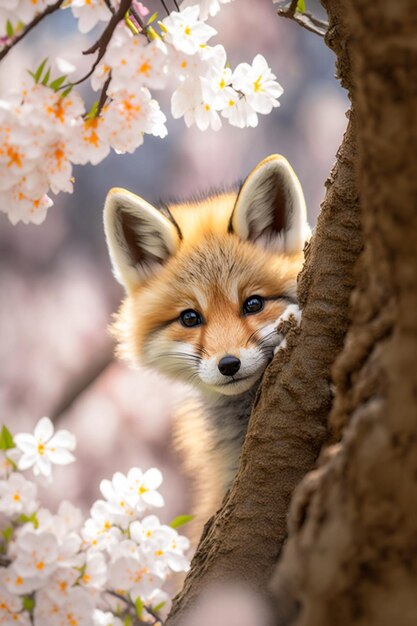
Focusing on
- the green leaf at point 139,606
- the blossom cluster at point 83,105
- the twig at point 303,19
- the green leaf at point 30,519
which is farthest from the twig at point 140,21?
the green leaf at point 139,606

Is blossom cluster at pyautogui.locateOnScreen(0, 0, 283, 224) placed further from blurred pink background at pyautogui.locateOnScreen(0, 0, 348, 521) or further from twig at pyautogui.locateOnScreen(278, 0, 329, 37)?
blurred pink background at pyautogui.locateOnScreen(0, 0, 348, 521)

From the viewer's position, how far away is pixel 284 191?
1.59m

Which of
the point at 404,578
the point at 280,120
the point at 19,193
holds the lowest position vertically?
the point at 404,578

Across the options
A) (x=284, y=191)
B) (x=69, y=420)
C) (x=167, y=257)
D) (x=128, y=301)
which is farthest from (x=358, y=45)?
(x=69, y=420)

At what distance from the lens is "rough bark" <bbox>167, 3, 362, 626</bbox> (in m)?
1.09

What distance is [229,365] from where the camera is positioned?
1410mm

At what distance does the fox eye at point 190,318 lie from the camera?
1.59 meters

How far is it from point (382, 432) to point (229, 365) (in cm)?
82

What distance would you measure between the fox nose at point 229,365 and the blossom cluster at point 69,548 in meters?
0.36

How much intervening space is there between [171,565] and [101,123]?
0.96m

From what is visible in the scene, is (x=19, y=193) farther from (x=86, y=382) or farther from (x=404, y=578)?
(x=86, y=382)

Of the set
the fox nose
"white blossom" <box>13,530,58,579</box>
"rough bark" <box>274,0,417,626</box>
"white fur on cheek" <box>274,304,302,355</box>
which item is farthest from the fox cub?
"rough bark" <box>274,0,417,626</box>

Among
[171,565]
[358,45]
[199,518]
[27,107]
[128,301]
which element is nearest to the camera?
[358,45]

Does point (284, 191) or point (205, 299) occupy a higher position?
point (284, 191)
